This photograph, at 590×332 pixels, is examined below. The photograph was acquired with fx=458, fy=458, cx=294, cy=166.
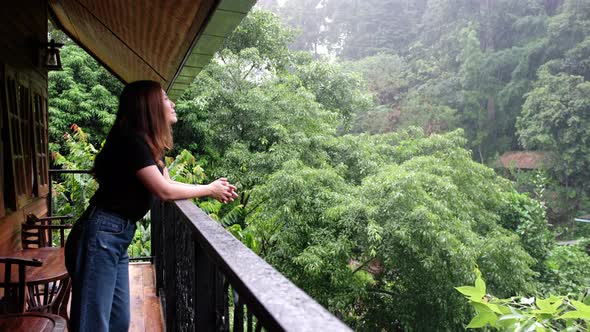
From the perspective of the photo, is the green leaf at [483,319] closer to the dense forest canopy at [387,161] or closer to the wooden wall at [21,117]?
the dense forest canopy at [387,161]

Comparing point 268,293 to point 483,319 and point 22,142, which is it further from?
point 22,142

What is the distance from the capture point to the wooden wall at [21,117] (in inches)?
118

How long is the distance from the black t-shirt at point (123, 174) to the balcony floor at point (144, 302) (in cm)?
158

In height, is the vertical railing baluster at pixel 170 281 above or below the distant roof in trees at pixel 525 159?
above

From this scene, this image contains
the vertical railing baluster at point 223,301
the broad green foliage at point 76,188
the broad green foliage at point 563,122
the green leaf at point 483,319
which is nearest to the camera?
the vertical railing baluster at point 223,301

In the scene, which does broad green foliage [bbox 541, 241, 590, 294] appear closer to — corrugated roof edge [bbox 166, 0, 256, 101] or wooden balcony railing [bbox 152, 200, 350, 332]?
corrugated roof edge [bbox 166, 0, 256, 101]

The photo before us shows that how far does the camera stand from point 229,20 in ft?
5.53

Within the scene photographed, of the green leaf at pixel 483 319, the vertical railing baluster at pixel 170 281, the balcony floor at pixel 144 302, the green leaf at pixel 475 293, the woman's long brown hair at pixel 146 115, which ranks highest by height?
the woman's long brown hair at pixel 146 115

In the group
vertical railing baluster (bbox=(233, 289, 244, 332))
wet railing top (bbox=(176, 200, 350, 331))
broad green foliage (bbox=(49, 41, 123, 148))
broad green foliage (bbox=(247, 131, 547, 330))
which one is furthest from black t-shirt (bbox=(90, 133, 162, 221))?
broad green foliage (bbox=(49, 41, 123, 148))

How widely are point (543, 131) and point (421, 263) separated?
14.6 metres

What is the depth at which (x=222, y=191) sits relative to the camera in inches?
61.2

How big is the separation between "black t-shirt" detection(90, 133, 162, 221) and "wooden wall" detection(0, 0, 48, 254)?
1.80 metres

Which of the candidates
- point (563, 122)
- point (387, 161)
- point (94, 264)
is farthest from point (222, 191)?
point (563, 122)

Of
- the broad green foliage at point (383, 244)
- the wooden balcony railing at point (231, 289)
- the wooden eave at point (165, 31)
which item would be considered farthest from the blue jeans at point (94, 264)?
the broad green foliage at point (383, 244)
